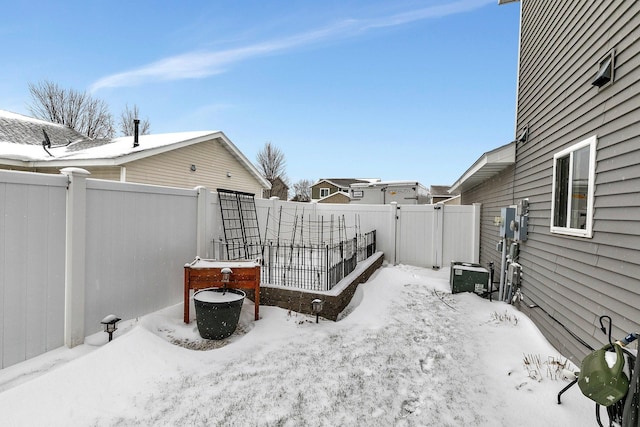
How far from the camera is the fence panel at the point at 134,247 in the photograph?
11.6 ft

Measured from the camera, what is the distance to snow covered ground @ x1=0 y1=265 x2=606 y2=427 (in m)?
2.39

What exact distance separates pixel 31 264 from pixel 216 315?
6.20 ft

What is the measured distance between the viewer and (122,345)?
3.12 m

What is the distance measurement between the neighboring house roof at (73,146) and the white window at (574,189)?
990cm

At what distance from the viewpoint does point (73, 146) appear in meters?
12.0

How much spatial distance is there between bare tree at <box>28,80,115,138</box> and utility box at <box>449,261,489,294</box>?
3596 cm

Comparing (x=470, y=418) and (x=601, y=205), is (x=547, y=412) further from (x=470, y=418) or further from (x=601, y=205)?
(x=601, y=205)

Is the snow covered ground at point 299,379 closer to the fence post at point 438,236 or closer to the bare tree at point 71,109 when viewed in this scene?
the fence post at point 438,236

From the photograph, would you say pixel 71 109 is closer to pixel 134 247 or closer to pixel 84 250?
pixel 134 247

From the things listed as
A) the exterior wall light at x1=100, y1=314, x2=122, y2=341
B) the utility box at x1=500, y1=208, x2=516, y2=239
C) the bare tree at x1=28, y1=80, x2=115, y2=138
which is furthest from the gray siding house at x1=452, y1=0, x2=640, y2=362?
the bare tree at x1=28, y1=80, x2=115, y2=138

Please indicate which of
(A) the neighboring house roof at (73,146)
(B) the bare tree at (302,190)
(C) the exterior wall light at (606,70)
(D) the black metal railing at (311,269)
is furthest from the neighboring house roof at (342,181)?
(C) the exterior wall light at (606,70)

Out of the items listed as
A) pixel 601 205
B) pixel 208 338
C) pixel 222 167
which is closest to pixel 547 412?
pixel 601 205

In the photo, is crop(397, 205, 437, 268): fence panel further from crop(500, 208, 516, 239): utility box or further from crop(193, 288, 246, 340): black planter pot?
crop(193, 288, 246, 340): black planter pot

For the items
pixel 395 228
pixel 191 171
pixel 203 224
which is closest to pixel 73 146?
pixel 191 171
